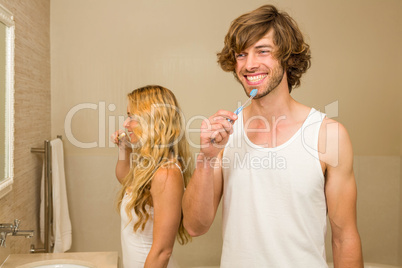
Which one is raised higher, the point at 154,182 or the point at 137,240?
the point at 154,182

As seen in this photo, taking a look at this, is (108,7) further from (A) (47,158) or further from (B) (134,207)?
(B) (134,207)

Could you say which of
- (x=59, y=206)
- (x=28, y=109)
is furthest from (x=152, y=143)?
(x=59, y=206)

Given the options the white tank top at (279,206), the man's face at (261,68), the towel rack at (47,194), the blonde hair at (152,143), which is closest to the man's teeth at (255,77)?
the man's face at (261,68)

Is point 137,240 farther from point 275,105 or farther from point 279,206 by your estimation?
point 275,105

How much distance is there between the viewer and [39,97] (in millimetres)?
2068

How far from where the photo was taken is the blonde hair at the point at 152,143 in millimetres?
1523

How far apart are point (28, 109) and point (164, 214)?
86cm

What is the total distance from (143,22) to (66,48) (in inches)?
17.8

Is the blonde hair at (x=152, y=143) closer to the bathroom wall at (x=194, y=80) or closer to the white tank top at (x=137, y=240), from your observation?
the white tank top at (x=137, y=240)

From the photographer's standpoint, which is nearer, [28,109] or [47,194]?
[28,109]

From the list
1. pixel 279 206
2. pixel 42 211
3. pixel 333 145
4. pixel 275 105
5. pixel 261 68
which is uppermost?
pixel 261 68

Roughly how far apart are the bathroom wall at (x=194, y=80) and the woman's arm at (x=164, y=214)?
39.0 inches

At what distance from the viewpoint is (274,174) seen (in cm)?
125

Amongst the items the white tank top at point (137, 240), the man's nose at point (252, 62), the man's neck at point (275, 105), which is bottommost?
the white tank top at point (137, 240)
